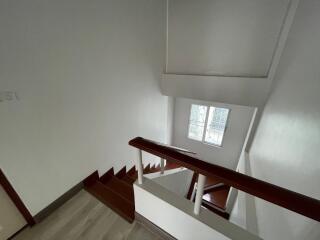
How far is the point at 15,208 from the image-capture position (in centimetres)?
122

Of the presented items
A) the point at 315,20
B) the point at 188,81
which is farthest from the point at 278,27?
the point at 188,81

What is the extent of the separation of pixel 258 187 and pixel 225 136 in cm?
386

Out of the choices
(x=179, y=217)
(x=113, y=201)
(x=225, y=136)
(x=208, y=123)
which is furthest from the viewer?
(x=208, y=123)

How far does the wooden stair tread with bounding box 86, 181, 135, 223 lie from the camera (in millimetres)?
1433

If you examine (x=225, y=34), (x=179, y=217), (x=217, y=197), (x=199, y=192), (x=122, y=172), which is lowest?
(x=217, y=197)

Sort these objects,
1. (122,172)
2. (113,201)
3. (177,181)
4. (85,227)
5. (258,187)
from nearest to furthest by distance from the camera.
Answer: (258,187) → (85,227) → (113,201) → (177,181) → (122,172)

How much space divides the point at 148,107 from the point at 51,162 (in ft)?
6.20

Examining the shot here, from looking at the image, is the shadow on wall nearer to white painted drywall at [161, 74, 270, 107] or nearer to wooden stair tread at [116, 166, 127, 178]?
white painted drywall at [161, 74, 270, 107]

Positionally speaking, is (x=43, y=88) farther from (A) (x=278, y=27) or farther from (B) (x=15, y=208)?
(A) (x=278, y=27)

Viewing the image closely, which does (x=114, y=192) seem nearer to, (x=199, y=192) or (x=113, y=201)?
(x=113, y=201)

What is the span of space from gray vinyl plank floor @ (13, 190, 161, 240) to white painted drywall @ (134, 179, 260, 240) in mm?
222

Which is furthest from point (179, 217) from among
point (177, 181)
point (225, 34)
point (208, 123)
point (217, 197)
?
point (217, 197)

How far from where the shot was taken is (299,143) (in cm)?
104

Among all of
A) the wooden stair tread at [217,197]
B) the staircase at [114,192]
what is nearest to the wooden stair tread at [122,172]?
the staircase at [114,192]
